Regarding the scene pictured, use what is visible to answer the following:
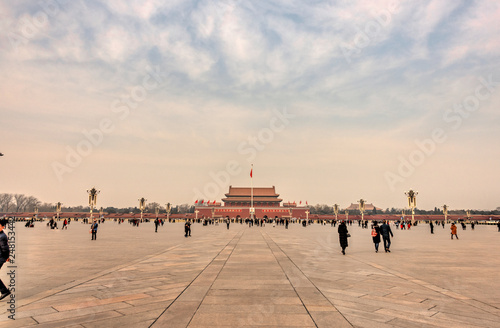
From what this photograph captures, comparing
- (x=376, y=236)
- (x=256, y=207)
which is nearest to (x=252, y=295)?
(x=376, y=236)

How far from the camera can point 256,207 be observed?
85.8 meters

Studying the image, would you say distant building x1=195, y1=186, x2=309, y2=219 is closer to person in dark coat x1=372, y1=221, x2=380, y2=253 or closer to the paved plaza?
person in dark coat x1=372, y1=221, x2=380, y2=253

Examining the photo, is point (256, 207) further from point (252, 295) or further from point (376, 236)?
point (252, 295)

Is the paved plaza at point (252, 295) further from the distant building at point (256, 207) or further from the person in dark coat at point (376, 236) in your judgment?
the distant building at point (256, 207)

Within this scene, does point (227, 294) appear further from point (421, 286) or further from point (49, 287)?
point (421, 286)

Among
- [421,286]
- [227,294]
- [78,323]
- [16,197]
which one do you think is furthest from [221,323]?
[16,197]

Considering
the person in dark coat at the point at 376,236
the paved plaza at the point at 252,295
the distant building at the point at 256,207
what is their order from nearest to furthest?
the paved plaza at the point at 252,295 → the person in dark coat at the point at 376,236 → the distant building at the point at 256,207

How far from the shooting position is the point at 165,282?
255 inches

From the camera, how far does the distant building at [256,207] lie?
83.7m

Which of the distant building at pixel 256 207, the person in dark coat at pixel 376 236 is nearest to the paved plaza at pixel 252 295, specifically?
the person in dark coat at pixel 376 236

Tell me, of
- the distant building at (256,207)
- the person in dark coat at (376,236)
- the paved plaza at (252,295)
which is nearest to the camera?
the paved plaza at (252,295)

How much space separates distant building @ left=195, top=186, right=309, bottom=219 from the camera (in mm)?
83688

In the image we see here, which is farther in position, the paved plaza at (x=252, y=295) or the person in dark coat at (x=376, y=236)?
the person in dark coat at (x=376, y=236)

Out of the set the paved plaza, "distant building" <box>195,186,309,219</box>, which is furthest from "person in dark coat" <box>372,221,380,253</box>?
"distant building" <box>195,186,309,219</box>
